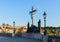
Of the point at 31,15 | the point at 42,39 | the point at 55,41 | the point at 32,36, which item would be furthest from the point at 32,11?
the point at 55,41

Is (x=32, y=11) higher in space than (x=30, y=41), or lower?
higher

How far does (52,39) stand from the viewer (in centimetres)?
2667

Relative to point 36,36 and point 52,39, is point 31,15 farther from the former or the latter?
point 52,39

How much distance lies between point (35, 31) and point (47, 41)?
5721 mm

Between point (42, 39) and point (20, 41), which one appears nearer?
point (42, 39)

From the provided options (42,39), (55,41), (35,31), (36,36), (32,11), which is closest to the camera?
(55,41)

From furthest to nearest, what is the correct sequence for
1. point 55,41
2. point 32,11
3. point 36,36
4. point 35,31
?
point 32,11 → point 35,31 → point 36,36 → point 55,41

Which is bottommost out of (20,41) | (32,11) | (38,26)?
(20,41)

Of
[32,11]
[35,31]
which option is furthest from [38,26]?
[32,11]

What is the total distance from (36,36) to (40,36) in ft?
5.17

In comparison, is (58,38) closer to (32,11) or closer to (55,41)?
(55,41)

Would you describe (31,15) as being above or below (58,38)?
above

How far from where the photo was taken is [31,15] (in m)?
37.4

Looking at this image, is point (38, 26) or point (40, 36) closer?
point (40, 36)
